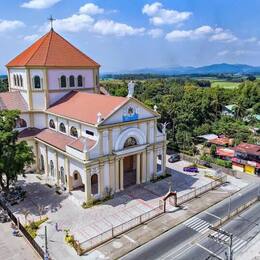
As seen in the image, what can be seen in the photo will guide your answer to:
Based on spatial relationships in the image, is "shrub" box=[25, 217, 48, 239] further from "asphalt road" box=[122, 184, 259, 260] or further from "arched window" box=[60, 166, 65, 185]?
"asphalt road" box=[122, 184, 259, 260]

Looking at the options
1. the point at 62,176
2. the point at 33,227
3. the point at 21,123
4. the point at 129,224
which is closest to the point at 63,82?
the point at 21,123

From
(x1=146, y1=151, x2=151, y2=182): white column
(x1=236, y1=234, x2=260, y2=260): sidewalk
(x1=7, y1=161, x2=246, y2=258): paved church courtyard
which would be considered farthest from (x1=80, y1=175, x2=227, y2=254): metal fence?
(x1=236, y1=234, x2=260, y2=260): sidewalk

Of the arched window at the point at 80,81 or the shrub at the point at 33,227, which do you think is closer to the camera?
the shrub at the point at 33,227

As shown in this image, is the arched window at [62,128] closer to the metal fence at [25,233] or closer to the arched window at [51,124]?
the arched window at [51,124]

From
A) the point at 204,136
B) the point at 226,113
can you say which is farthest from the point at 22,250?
the point at 226,113

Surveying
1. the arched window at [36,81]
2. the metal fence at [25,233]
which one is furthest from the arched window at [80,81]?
the metal fence at [25,233]

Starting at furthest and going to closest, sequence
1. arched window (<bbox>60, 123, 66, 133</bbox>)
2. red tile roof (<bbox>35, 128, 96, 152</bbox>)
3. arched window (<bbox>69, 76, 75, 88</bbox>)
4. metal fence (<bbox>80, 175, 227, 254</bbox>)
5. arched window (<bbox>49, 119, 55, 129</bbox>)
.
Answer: arched window (<bbox>69, 76, 75, 88</bbox>) < arched window (<bbox>49, 119, 55, 129</bbox>) < arched window (<bbox>60, 123, 66, 133</bbox>) < red tile roof (<bbox>35, 128, 96, 152</bbox>) < metal fence (<bbox>80, 175, 227, 254</bbox>)
